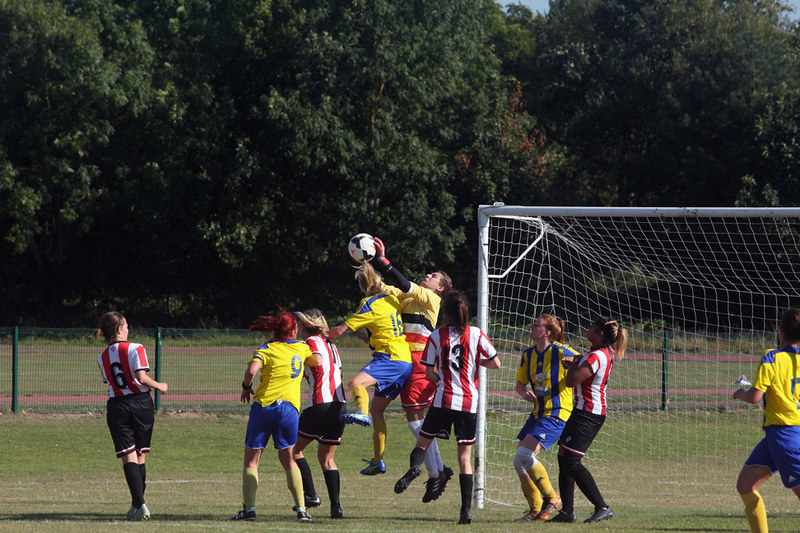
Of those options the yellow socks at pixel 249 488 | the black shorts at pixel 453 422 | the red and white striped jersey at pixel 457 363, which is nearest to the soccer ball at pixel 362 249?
the red and white striped jersey at pixel 457 363

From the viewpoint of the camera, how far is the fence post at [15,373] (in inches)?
690

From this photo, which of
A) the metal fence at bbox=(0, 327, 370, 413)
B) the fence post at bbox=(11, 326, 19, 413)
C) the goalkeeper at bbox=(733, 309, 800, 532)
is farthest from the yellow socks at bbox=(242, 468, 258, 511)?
the fence post at bbox=(11, 326, 19, 413)

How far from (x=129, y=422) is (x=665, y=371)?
41.1 feet

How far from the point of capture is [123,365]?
26.2 feet

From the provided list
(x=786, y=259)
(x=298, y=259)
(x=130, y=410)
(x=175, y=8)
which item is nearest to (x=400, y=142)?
(x=298, y=259)

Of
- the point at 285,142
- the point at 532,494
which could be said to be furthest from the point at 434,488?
the point at 285,142

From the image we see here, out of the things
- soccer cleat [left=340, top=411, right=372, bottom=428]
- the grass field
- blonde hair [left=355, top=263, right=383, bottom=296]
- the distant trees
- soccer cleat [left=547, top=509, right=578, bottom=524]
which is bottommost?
the grass field

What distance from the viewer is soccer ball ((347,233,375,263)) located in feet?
29.6

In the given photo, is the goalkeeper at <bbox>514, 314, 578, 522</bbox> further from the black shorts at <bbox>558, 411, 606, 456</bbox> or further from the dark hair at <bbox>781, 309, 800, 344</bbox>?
the dark hair at <bbox>781, 309, 800, 344</bbox>

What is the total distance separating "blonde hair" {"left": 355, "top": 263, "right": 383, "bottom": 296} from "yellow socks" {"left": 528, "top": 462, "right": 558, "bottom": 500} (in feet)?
7.03

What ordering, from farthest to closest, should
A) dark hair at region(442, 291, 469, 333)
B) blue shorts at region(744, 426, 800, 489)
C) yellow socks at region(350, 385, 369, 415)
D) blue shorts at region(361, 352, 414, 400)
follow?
1. yellow socks at region(350, 385, 369, 415)
2. blue shorts at region(361, 352, 414, 400)
3. dark hair at region(442, 291, 469, 333)
4. blue shorts at region(744, 426, 800, 489)

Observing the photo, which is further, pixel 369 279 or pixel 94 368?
pixel 94 368

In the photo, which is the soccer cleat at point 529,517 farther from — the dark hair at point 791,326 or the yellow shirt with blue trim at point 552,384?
the dark hair at point 791,326

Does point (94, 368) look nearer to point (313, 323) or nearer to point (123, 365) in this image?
point (123, 365)
